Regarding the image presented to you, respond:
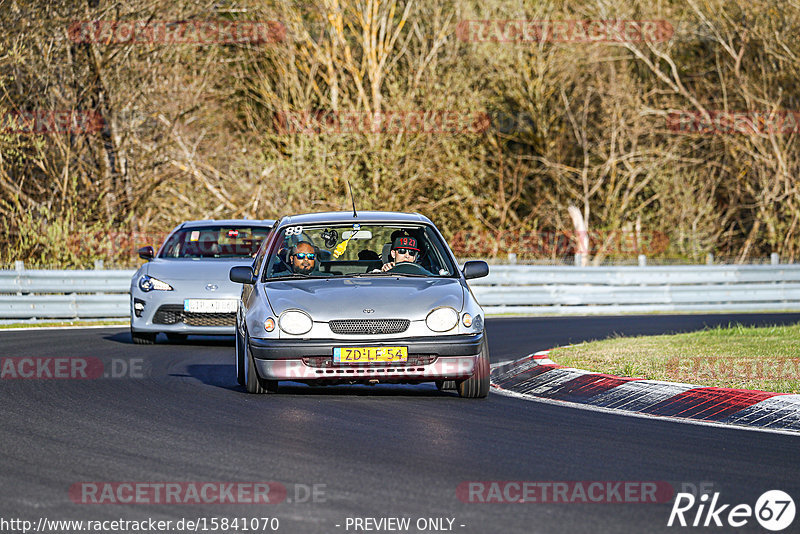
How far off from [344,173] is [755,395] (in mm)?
23292

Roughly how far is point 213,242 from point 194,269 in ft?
4.79

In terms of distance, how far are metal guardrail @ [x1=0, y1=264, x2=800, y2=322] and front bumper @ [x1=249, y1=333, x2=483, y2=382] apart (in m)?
12.2

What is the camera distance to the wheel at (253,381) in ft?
34.1

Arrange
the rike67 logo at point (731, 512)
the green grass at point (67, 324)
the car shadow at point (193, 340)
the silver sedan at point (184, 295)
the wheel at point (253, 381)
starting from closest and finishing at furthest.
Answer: the rike67 logo at point (731, 512) < the wheel at point (253, 381) < the silver sedan at point (184, 295) < the car shadow at point (193, 340) < the green grass at point (67, 324)

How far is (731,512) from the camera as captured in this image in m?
5.91

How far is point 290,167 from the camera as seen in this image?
Answer: 31.9 m

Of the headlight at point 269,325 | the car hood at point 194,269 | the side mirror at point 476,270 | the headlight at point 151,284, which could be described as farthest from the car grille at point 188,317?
the headlight at point 269,325

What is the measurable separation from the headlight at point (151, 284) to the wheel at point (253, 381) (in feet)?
17.4

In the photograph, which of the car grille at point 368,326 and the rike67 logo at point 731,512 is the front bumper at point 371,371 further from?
the rike67 logo at point 731,512

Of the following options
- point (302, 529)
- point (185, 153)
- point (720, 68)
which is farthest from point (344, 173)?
point (302, 529)

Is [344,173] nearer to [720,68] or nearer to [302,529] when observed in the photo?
[720,68]

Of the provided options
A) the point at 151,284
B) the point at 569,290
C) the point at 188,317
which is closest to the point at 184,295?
the point at 188,317

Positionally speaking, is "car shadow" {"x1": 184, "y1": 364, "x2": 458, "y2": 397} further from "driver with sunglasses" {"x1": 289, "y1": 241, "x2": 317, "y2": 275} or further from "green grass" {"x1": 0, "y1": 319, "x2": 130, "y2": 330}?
"green grass" {"x1": 0, "y1": 319, "x2": 130, "y2": 330}

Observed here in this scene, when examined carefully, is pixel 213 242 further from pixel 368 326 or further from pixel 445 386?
pixel 368 326
